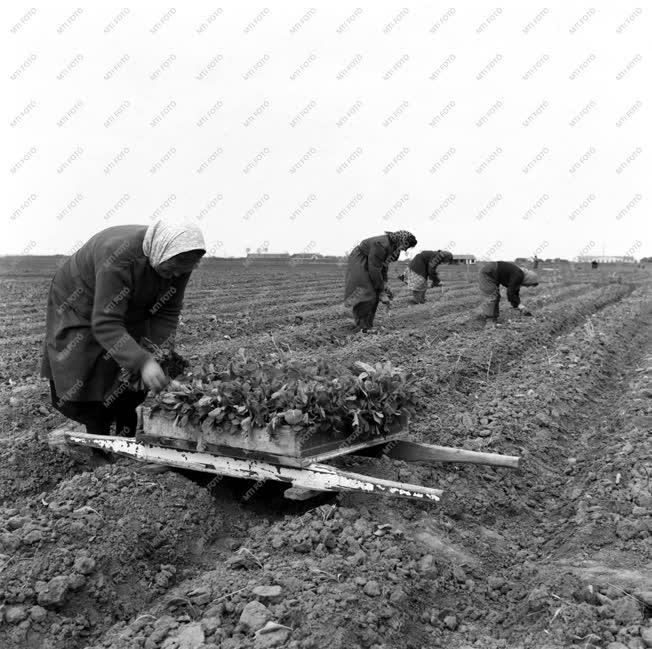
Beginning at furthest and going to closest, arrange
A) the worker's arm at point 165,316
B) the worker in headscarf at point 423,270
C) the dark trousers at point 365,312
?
1. the worker in headscarf at point 423,270
2. the dark trousers at point 365,312
3. the worker's arm at point 165,316

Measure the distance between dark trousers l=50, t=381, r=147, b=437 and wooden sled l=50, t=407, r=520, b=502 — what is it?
0.26 meters

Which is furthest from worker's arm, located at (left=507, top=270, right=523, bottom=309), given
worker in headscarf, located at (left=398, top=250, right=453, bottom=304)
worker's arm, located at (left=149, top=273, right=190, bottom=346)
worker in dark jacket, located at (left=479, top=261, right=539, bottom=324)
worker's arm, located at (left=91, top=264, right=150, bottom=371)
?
worker's arm, located at (left=91, top=264, right=150, bottom=371)

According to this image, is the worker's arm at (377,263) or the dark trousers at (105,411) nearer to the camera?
the dark trousers at (105,411)

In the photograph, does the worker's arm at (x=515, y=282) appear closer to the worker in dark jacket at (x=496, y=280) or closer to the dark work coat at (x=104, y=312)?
the worker in dark jacket at (x=496, y=280)

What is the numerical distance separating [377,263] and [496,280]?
3.31 meters

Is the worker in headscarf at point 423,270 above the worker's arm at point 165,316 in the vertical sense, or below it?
above

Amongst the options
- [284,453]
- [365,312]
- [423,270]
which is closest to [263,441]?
[284,453]

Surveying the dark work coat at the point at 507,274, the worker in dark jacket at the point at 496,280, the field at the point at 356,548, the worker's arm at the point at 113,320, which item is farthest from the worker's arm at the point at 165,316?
the dark work coat at the point at 507,274

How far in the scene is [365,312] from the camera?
1038 cm

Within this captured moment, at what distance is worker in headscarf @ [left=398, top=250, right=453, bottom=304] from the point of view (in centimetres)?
1325

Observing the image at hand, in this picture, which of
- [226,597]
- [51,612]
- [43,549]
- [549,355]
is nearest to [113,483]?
[43,549]

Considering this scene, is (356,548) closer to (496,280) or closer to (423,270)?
(496,280)

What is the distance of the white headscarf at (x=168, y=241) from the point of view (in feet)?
12.3

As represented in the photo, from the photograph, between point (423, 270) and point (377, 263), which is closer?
point (377, 263)
